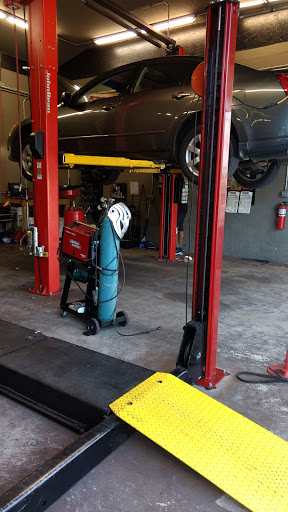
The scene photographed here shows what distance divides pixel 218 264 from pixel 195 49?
7.28m

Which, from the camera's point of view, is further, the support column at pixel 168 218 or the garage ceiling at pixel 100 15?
the garage ceiling at pixel 100 15

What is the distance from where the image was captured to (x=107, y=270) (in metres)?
3.37

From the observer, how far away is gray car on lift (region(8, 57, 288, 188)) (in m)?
3.74

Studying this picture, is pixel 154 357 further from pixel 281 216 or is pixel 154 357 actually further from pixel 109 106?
pixel 281 216

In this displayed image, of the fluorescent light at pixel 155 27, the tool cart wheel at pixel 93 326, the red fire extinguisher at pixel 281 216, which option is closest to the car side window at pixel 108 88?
the fluorescent light at pixel 155 27

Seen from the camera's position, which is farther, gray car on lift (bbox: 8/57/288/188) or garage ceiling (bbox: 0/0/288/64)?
garage ceiling (bbox: 0/0/288/64)

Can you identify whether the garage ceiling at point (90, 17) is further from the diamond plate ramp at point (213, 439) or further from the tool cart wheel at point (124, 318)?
the diamond plate ramp at point (213, 439)

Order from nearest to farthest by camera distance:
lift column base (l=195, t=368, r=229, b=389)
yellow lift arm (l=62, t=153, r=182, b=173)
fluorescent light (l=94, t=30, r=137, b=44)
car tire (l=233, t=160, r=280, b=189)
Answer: lift column base (l=195, t=368, r=229, b=389)
yellow lift arm (l=62, t=153, r=182, b=173)
car tire (l=233, t=160, r=280, b=189)
fluorescent light (l=94, t=30, r=137, b=44)

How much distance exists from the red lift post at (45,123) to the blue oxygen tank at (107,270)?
1376mm

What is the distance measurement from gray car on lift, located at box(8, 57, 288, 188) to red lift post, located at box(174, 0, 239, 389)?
902 millimetres

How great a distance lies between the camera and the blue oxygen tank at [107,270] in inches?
131

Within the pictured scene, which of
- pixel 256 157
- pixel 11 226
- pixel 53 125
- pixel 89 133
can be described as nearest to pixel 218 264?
pixel 256 157

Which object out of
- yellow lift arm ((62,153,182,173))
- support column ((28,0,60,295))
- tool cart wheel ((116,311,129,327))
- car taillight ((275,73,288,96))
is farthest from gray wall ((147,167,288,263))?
tool cart wheel ((116,311,129,327))

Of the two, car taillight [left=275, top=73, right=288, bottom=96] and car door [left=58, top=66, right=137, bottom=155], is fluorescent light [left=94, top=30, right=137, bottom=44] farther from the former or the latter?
car taillight [left=275, top=73, right=288, bottom=96]
